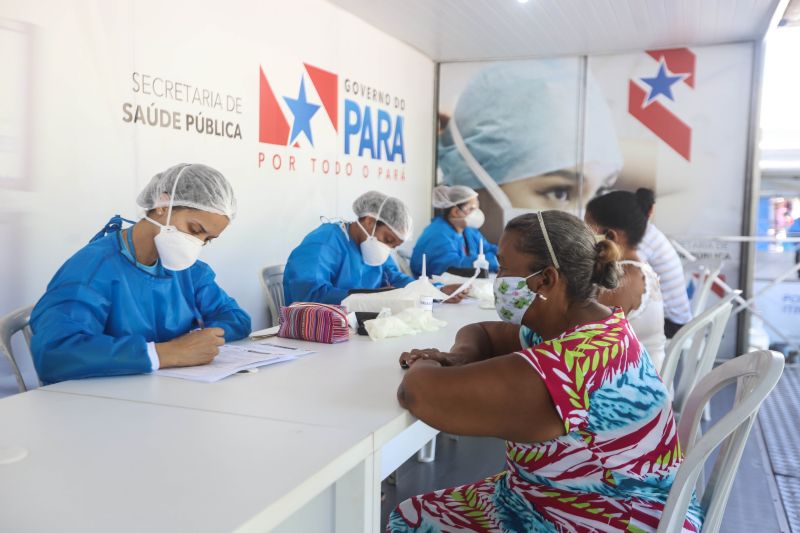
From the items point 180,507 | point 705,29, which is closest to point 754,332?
point 705,29

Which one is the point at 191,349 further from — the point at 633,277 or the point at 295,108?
the point at 295,108

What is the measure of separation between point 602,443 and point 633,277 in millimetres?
1245

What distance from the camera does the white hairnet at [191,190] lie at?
6.41ft

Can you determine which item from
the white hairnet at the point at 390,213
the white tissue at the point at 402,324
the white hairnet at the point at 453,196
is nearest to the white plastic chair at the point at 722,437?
the white tissue at the point at 402,324

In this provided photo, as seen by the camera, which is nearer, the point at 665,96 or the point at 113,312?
the point at 113,312

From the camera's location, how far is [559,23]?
485 centimetres

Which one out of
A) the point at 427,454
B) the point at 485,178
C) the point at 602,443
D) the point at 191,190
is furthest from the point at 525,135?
the point at 602,443

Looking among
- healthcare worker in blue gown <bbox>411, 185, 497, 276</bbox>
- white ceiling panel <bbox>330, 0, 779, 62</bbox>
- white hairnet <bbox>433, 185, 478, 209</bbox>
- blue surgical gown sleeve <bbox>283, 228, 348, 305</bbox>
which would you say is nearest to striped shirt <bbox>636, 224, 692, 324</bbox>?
healthcare worker in blue gown <bbox>411, 185, 497, 276</bbox>

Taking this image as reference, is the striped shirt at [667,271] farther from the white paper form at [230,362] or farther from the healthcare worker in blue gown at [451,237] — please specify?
the white paper form at [230,362]

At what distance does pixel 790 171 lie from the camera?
583 centimetres

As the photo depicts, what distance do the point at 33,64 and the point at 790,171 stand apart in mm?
5711

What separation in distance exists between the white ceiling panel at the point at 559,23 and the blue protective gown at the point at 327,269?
1.92m

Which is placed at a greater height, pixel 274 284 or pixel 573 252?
pixel 573 252

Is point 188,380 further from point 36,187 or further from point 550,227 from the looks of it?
point 36,187
